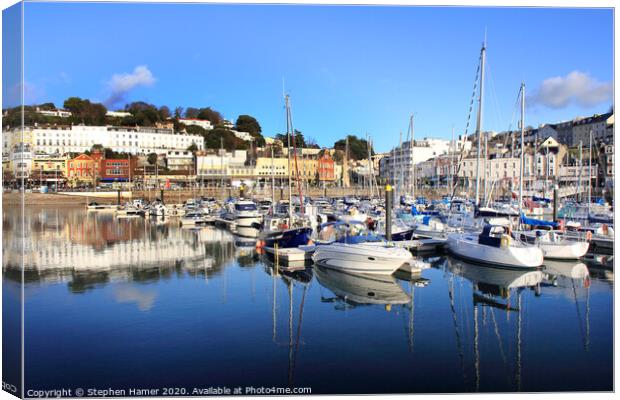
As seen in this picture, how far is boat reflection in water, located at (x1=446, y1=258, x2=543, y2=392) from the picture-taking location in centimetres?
782

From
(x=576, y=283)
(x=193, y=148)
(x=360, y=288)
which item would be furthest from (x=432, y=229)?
(x=193, y=148)

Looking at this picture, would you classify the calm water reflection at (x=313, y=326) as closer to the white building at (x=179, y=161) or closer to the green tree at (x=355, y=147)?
the white building at (x=179, y=161)

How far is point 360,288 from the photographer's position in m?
13.0

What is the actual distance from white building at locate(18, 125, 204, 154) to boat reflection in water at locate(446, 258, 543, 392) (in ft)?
210

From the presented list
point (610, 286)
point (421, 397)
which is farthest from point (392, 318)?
point (610, 286)

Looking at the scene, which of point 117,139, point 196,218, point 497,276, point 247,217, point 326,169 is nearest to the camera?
point 497,276

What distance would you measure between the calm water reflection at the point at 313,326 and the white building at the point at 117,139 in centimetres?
6250

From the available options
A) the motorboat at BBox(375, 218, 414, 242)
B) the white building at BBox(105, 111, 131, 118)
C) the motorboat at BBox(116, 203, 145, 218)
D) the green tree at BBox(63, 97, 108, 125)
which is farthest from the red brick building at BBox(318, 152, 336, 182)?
the motorboat at BBox(375, 218, 414, 242)

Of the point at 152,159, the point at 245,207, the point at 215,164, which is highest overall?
the point at 152,159

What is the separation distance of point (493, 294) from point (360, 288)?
2.91 meters

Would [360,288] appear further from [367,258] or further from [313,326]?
[313,326]

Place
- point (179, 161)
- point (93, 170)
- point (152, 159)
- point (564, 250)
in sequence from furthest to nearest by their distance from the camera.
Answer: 1. point (152, 159)
2. point (179, 161)
3. point (93, 170)
4. point (564, 250)

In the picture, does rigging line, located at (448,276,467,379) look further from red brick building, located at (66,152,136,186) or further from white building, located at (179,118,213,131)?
Result: white building, located at (179,118,213,131)

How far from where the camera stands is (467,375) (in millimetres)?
7105
